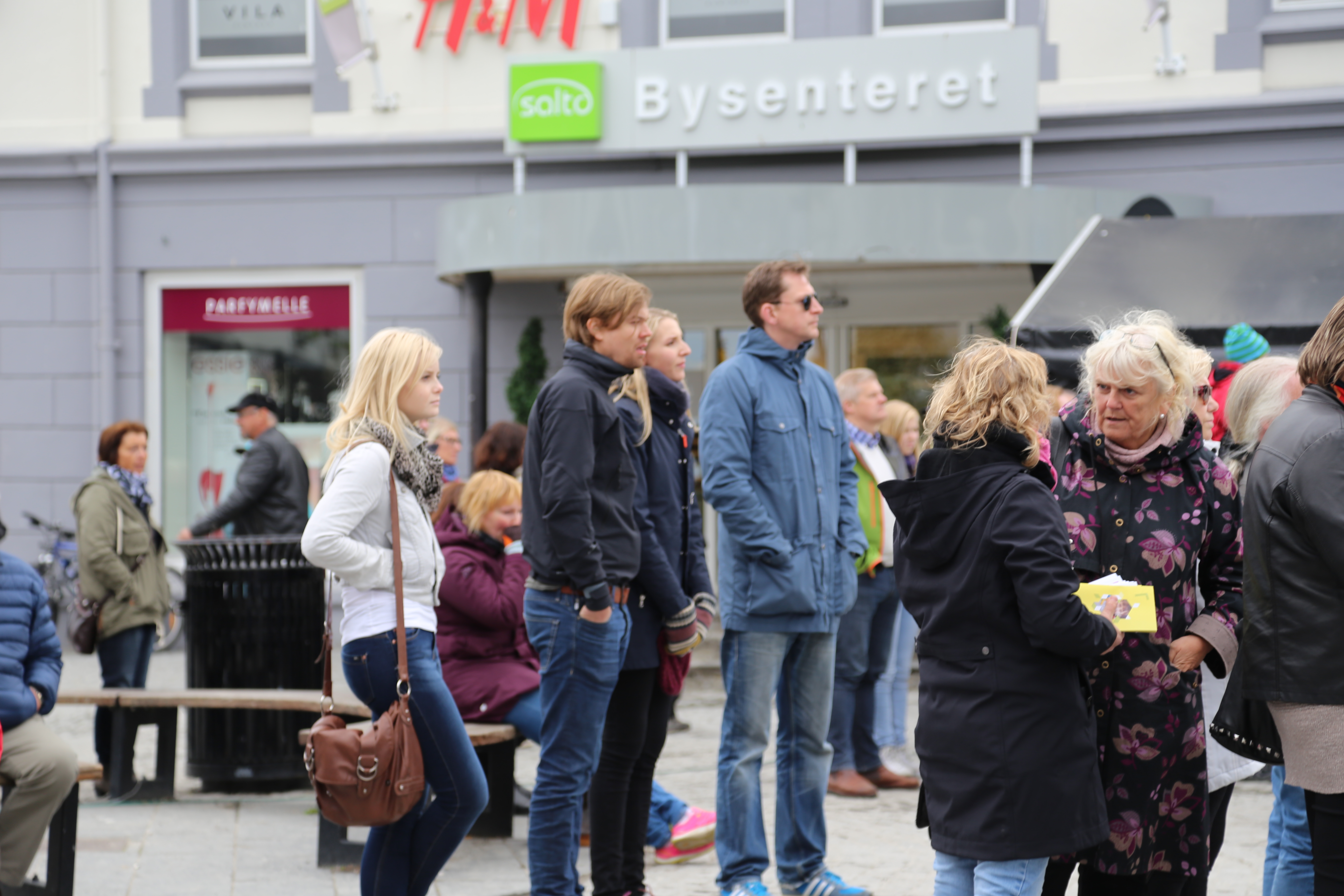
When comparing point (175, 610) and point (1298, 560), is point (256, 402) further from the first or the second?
point (1298, 560)

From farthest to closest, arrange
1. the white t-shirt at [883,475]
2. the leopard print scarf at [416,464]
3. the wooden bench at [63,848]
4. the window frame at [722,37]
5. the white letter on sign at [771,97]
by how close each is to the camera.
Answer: the window frame at [722,37], the white letter on sign at [771,97], the white t-shirt at [883,475], the wooden bench at [63,848], the leopard print scarf at [416,464]

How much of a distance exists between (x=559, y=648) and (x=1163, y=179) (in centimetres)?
791

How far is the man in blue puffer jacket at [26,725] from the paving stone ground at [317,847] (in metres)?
0.63

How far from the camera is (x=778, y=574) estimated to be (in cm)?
432

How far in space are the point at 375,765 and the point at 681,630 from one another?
104 cm

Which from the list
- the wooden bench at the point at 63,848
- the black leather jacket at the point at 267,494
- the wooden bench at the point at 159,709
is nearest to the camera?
the wooden bench at the point at 63,848

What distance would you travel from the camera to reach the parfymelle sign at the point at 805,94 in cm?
981

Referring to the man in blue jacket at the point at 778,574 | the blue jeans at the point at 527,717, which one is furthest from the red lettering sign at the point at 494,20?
the blue jeans at the point at 527,717

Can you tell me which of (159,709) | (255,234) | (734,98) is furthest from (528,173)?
(159,709)

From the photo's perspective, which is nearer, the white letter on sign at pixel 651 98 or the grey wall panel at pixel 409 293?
the white letter on sign at pixel 651 98

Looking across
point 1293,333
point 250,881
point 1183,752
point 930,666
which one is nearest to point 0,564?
point 250,881

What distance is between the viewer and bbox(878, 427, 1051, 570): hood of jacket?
2.94m

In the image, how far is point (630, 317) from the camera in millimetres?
4008

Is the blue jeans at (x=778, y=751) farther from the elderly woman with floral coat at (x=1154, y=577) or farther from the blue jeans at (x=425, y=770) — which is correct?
the elderly woman with floral coat at (x=1154, y=577)
